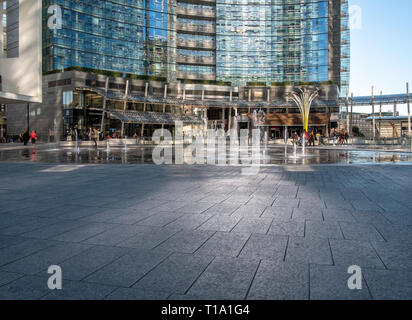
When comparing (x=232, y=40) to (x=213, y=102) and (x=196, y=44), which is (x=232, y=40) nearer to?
(x=196, y=44)

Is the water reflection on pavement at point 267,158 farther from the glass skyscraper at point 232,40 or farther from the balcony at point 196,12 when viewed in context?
the balcony at point 196,12

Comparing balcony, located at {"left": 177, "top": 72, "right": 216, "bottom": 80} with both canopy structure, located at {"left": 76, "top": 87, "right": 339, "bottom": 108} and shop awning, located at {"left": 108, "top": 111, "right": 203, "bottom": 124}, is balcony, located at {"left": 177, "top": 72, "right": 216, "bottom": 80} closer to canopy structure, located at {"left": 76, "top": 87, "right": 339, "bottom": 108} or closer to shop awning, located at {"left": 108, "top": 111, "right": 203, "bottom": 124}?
canopy structure, located at {"left": 76, "top": 87, "right": 339, "bottom": 108}

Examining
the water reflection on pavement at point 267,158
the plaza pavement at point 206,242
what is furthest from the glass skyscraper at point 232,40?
the plaza pavement at point 206,242

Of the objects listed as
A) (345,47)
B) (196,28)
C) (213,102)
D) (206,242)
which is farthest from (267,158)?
(345,47)

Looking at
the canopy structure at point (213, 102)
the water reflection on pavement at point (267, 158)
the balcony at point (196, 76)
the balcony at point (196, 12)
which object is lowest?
the water reflection on pavement at point (267, 158)

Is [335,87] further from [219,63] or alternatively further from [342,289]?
[342,289]

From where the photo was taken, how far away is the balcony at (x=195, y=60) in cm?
7432

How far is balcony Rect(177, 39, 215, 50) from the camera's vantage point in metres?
74.2

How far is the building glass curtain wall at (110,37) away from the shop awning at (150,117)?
8564 millimetres

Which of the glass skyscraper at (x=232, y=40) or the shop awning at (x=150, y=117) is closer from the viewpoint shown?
the shop awning at (x=150, y=117)

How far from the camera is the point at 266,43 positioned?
7600 centimetres

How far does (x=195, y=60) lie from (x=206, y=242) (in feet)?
244

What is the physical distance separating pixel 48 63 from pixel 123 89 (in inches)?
501

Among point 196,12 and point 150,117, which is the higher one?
point 196,12
